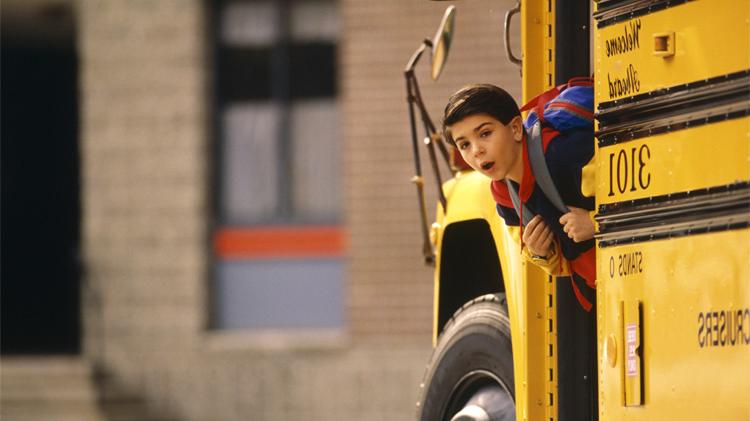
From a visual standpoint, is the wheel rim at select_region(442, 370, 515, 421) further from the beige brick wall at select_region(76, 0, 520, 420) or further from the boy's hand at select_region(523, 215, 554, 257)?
the beige brick wall at select_region(76, 0, 520, 420)

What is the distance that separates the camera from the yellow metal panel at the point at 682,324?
4.13 metres

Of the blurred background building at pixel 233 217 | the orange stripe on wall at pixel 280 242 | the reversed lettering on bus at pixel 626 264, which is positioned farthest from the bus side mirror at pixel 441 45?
the orange stripe on wall at pixel 280 242

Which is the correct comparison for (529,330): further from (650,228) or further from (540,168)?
(650,228)

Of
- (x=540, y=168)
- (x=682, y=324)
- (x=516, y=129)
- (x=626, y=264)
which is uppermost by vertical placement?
(x=516, y=129)

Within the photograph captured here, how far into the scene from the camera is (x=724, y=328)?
418 cm

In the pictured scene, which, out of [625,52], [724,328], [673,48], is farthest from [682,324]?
[625,52]

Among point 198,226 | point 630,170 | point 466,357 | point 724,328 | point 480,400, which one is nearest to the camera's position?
point 724,328

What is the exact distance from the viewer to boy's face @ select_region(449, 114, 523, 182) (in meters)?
5.20

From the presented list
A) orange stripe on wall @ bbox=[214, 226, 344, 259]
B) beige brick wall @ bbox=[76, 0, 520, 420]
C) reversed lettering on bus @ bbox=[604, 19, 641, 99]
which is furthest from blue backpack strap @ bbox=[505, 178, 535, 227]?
orange stripe on wall @ bbox=[214, 226, 344, 259]

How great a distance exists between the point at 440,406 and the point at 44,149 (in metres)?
16.0

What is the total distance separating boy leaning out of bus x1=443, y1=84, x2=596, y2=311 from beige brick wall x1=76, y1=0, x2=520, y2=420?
11.4m

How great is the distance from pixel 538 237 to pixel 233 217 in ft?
44.0

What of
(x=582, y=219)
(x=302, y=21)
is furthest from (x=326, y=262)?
(x=582, y=219)

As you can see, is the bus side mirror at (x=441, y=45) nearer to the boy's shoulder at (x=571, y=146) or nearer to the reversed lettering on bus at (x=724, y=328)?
the boy's shoulder at (x=571, y=146)
